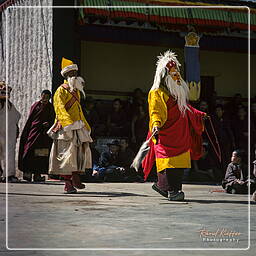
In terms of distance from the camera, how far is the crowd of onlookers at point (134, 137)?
44.2 ft

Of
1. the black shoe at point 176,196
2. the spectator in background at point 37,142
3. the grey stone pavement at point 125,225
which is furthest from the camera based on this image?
the spectator in background at point 37,142

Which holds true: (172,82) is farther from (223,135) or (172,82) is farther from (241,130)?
(241,130)

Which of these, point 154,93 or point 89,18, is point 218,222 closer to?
point 154,93

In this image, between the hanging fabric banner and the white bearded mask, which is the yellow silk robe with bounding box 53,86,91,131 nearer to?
the white bearded mask

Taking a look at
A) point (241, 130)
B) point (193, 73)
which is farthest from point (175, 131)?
point (241, 130)

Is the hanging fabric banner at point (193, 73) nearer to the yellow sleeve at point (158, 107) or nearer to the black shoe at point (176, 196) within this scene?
the yellow sleeve at point (158, 107)

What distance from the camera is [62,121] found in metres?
9.65

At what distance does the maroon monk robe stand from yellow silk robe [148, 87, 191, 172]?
181 inches

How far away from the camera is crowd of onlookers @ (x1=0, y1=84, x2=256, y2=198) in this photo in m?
13.5

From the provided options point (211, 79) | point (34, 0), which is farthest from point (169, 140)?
point (211, 79)

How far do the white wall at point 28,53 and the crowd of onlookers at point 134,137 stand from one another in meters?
1.05

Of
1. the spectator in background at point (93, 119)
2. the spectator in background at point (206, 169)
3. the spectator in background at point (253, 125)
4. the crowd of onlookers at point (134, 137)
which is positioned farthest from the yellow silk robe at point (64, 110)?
the spectator in background at point (253, 125)

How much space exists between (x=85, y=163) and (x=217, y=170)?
5142mm

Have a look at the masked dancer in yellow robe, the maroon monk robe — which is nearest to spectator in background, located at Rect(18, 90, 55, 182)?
the maroon monk robe
